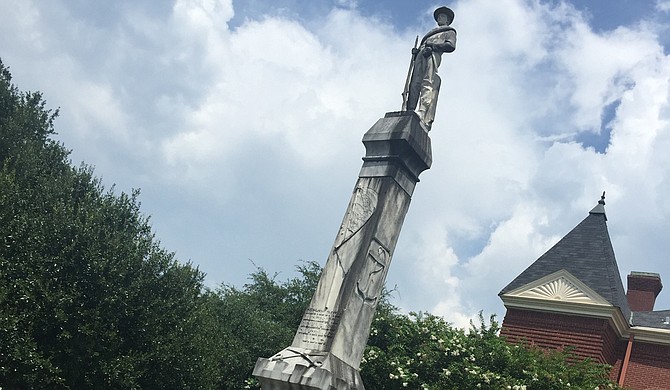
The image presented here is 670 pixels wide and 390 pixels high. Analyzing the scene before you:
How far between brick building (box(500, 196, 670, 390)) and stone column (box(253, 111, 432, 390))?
15646 millimetres

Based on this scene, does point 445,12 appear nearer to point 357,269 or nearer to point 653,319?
point 357,269

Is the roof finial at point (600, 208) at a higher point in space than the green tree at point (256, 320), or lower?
higher

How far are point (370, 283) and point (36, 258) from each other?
11.7 meters

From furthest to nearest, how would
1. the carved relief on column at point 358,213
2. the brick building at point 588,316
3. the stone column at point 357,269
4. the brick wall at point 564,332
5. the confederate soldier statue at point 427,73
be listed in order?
1. the brick building at point 588,316
2. the brick wall at point 564,332
3. the confederate soldier statue at point 427,73
4. the carved relief on column at point 358,213
5. the stone column at point 357,269

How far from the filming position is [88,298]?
61.3 feet

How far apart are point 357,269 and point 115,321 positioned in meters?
11.4

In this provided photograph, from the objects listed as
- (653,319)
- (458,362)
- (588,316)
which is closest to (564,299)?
(588,316)

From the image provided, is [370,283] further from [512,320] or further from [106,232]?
[512,320]

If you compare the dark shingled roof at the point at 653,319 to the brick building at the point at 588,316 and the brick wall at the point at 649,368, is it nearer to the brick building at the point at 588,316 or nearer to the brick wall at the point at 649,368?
the brick building at the point at 588,316

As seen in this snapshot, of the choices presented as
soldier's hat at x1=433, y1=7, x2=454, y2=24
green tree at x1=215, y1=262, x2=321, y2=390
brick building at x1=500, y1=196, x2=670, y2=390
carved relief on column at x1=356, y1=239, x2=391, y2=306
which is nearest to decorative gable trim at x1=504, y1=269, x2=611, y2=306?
brick building at x1=500, y1=196, x2=670, y2=390

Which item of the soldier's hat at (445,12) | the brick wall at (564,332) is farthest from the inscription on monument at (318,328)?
the brick wall at (564,332)

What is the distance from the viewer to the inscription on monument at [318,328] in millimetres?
8898

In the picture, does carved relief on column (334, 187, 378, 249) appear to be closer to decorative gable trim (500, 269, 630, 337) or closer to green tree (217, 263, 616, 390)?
green tree (217, 263, 616, 390)

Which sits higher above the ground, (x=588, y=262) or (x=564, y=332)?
(x=588, y=262)
